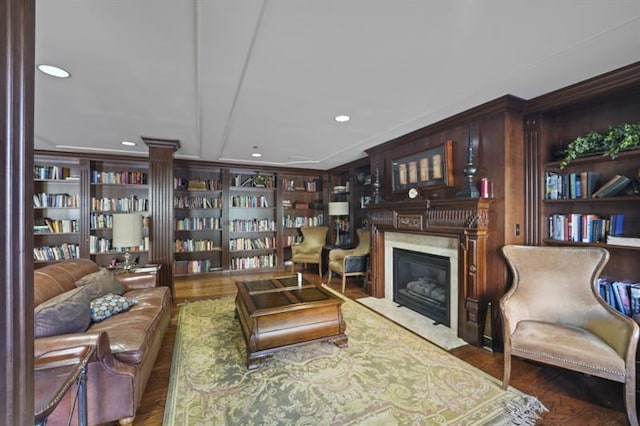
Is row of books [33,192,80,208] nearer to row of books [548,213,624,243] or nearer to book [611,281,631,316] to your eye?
row of books [548,213,624,243]

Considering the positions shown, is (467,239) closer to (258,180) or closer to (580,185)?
(580,185)

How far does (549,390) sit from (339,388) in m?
1.47

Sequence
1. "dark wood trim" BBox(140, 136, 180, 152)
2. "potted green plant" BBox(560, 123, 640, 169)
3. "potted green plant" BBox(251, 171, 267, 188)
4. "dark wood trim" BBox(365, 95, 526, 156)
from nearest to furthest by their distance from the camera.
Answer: "potted green plant" BBox(560, 123, 640, 169) < "dark wood trim" BBox(365, 95, 526, 156) < "dark wood trim" BBox(140, 136, 180, 152) < "potted green plant" BBox(251, 171, 267, 188)

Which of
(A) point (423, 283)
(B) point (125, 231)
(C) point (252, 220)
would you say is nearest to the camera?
(B) point (125, 231)

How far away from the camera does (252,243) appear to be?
5793mm

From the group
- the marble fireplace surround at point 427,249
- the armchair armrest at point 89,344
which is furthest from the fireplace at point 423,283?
the armchair armrest at point 89,344

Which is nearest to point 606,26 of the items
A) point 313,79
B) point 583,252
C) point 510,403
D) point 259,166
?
point 583,252

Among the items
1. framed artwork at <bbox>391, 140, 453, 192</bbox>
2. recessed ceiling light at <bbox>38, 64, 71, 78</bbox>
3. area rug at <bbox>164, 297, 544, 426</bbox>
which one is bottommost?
area rug at <bbox>164, 297, 544, 426</bbox>

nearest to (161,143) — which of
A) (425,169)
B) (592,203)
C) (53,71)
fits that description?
(53,71)

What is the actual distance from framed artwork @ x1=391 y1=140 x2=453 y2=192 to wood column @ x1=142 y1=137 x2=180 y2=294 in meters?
2.99

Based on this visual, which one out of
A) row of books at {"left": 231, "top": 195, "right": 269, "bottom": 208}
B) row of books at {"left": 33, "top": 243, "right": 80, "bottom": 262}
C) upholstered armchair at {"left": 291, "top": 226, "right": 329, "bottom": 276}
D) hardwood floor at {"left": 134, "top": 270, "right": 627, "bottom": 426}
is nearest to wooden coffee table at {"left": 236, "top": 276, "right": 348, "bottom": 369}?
hardwood floor at {"left": 134, "top": 270, "right": 627, "bottom": 426}

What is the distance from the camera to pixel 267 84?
7.08 ft

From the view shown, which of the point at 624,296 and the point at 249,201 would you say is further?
the point at 249,201

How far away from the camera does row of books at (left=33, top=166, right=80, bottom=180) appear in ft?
14.5
